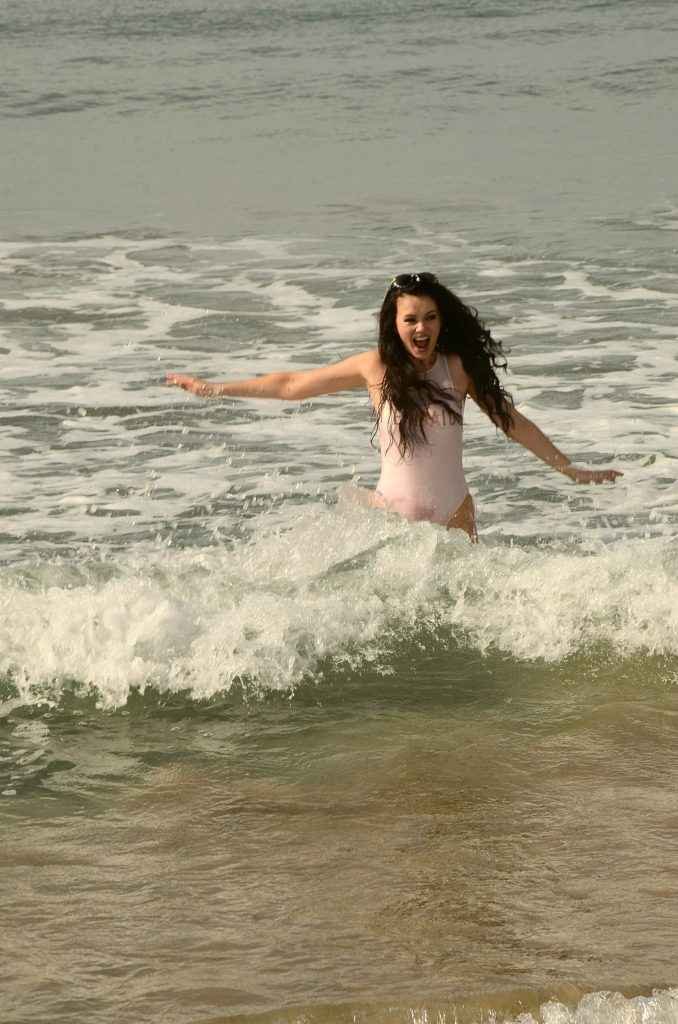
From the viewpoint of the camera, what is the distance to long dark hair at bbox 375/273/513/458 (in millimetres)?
5926

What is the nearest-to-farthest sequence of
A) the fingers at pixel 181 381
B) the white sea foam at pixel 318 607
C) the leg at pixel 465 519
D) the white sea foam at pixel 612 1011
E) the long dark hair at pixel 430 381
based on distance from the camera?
the white sea foam at pixel 612 1011 → the white sea foam at pixel 318 607 → the fingers at pixel 181 381 → the long dark hair at pixel 430 381 → the leg at pixel 465 519

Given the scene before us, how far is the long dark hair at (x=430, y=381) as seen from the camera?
19.4 ft

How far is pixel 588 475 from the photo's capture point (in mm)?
5871

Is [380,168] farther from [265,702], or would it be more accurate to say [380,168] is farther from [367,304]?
[265,702]

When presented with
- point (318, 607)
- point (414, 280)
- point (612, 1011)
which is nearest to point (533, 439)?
point (414, 280)

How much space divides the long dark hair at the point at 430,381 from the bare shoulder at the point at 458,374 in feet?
0.08

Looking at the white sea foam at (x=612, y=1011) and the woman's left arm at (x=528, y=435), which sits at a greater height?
the woman's left arm at (x=528, y=435)

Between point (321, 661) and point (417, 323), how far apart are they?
4.37 ft

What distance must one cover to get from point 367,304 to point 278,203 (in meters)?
6.73

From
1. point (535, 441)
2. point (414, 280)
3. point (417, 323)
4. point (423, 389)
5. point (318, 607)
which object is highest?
point (414, 280)

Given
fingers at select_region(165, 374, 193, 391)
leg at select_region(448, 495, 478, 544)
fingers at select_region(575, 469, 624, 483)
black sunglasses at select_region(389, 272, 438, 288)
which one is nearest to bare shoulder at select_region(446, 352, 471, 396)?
black sunglasses at select_region(389, 272, 438, 288)

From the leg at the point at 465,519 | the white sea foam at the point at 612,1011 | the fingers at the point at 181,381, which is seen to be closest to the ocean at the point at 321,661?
the white sea foam at the point at 612,1011

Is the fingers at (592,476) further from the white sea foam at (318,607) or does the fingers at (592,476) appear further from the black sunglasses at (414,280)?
the black sunglasses at (414,280)

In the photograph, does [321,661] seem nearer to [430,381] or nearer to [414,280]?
[430,381]
